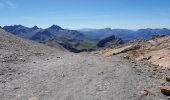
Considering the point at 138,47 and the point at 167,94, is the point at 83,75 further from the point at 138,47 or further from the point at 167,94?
the point at 138,47

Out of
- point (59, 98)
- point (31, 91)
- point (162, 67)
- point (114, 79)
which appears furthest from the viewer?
point (162, 67)

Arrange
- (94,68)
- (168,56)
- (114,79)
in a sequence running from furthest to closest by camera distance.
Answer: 1. (168,56)
2. (94,68)
3. (114,79)

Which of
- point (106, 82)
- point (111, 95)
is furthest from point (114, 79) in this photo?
point (111, 95)

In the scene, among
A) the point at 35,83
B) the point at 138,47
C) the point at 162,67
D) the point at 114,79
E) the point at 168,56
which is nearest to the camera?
the point at 35,83

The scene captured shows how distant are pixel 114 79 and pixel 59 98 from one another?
5977mm

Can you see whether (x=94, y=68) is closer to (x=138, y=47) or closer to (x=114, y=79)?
(x=114, y=79)

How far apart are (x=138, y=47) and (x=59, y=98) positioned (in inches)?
1145

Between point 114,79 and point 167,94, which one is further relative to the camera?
point 114,79

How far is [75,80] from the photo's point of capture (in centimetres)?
2166

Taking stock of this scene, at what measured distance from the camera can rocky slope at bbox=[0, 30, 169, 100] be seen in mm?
18094

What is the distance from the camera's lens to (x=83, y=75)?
23359 mm

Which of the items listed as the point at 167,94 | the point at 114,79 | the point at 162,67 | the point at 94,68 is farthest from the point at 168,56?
the point at 167,94

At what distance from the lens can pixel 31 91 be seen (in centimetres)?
1853

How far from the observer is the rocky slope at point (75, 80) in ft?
59.4
